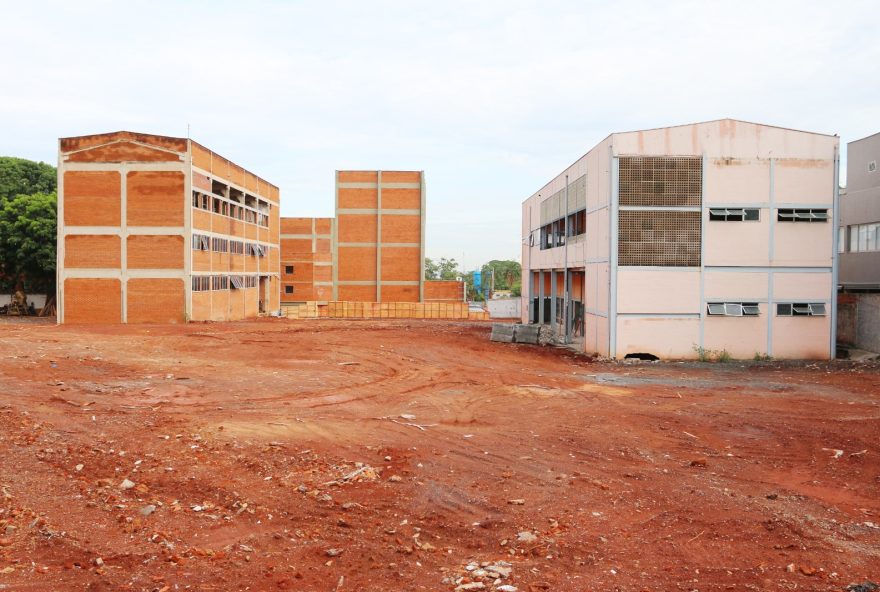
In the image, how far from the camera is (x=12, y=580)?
19.7 feet

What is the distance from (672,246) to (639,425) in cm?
1172

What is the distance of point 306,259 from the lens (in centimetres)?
6372

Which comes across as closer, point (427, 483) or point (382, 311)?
point (427, 483)

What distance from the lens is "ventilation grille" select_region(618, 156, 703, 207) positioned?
2258 cm

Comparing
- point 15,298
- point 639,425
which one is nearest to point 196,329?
point 15,298

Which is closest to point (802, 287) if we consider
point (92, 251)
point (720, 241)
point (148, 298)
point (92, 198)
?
point (720, 241)

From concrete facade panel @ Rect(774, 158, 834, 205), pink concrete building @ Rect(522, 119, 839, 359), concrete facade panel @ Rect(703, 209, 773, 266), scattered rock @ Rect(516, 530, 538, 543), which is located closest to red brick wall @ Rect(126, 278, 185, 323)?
pink concrete building @ Rect(522, 119, 839, 359)

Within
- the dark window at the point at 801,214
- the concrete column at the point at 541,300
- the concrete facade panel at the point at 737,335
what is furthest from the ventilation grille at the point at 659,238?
the concrete column at the point at 541,300

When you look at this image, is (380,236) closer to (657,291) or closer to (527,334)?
(527,334)

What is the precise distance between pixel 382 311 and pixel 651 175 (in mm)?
29705

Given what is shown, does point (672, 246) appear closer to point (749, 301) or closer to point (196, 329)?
point (749, 301)

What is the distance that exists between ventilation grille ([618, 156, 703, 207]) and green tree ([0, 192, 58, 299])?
3682 centimetres

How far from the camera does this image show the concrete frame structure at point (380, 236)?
57438 mm

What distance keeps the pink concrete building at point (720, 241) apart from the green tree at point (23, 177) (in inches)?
1772
